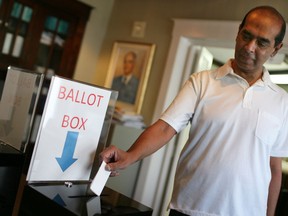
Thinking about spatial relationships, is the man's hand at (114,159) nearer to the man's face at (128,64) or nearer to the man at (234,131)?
the man at (234,131)

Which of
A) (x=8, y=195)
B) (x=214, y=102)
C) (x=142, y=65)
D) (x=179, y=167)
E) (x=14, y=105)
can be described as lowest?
(x=8, y=195)

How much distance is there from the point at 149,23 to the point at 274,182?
7.36 ft

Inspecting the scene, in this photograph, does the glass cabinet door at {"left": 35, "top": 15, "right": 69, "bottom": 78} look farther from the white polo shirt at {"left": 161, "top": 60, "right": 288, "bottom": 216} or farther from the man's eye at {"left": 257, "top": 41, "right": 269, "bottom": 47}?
the man's eye at {"left": 257, "top": 41, "right": 269, "bottom": 47}

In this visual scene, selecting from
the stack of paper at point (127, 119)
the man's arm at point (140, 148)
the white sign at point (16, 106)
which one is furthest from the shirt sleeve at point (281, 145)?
the stack of paper at point (127, 119)

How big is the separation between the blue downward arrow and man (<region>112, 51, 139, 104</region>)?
2.28m

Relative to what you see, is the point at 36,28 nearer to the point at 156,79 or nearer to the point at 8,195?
the point at 156,79

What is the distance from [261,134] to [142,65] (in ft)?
6.92

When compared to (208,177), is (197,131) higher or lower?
higher

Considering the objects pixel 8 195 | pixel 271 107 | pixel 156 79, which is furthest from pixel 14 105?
pixel 156 79

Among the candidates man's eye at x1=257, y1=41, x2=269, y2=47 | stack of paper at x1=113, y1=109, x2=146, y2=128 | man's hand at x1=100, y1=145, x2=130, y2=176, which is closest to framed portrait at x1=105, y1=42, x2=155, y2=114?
stack of paper at x1=113, y1=109, x2=146, y2=128

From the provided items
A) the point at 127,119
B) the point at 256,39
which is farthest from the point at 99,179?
the point at 127,119

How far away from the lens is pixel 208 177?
132cm

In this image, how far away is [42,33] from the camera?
3416mm

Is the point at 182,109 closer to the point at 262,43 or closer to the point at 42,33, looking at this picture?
the point at 262,43
